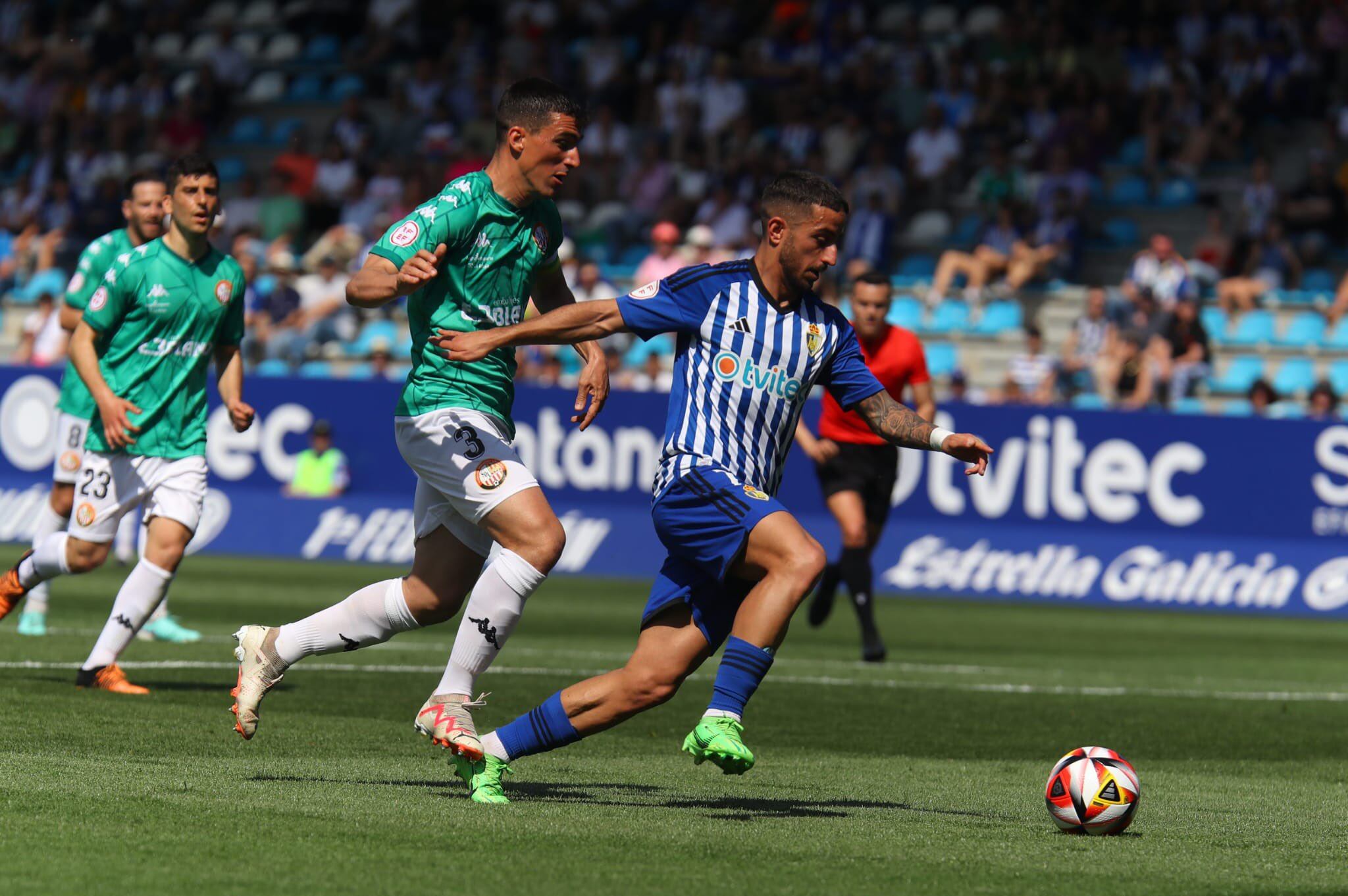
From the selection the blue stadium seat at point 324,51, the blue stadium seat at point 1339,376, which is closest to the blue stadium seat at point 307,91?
the blue stadium seat at point 324,51

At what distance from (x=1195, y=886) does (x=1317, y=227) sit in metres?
18.3

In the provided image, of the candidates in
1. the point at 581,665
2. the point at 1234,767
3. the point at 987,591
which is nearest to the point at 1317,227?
the point at 987,591

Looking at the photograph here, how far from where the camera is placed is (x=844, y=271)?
75.8 ft

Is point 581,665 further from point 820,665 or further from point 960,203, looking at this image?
point 960,203

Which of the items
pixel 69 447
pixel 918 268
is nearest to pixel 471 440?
pixel 69 447

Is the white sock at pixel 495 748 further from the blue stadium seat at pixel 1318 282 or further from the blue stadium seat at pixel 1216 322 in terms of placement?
the blue stadium seat at pixel 1318 282

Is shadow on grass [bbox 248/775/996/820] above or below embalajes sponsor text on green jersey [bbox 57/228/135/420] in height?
below

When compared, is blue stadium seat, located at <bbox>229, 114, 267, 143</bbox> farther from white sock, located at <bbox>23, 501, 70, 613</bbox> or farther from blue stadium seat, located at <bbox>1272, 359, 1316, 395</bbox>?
white sock, located at <bbox>23, 501, 70, 613</bbox>

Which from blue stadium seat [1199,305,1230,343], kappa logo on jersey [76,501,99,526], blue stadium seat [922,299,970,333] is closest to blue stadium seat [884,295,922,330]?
blue stadium seat [922,299,970,333]

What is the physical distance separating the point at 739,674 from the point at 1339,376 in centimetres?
1593

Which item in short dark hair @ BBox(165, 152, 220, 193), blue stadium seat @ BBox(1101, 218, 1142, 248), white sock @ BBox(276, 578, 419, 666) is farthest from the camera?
blue stadium seat @ BBox(1101, 218, 1142, 248)

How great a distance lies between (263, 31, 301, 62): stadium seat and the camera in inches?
1245

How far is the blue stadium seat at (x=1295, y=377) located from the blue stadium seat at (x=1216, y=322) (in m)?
0.80

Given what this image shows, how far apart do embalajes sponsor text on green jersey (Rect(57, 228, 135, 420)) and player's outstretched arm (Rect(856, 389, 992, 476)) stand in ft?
17.0
